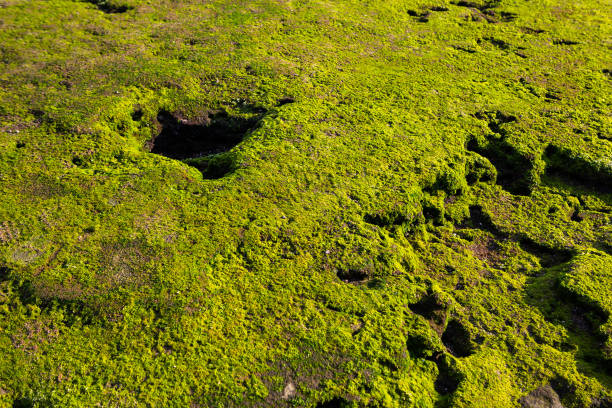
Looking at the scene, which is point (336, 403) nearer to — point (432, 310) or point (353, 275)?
point (353, 275)

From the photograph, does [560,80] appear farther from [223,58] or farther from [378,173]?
[223,58]

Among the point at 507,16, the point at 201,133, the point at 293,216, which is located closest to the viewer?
the point at 293,216

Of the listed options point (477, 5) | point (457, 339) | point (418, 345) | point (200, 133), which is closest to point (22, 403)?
point (418, 345)

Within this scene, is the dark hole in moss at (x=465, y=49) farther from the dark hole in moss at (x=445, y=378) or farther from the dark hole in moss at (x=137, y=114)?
the dark hole in moss at (x=445, y=378)

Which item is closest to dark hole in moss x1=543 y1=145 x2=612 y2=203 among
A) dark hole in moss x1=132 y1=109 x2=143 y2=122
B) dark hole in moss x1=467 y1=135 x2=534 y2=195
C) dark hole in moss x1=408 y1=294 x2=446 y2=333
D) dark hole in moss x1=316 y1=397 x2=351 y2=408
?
dark hole in moss x1=467 y1=135 x2=534 y2=195

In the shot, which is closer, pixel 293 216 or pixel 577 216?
pixel 293 216

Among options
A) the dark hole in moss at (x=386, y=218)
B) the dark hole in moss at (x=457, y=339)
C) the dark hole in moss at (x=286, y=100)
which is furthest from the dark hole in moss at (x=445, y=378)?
the dark hole in moss at (x=286, y=100)
